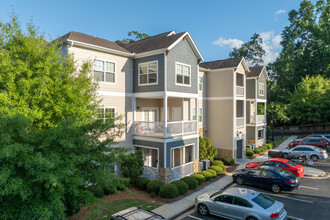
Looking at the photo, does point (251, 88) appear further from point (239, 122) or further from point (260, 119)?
point (239, 122)

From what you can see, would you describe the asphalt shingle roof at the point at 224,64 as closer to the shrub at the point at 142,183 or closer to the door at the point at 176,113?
the door at the point at 176,113

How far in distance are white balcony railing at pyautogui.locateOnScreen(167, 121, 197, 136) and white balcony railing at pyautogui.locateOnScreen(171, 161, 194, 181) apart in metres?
2.55

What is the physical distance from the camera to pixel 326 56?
43094 millimetres

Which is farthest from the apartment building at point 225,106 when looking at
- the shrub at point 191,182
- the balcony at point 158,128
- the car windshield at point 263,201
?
the car windshield at point 263,201

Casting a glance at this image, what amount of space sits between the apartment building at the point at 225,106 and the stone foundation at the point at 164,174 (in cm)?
955

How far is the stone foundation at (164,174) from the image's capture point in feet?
50.7

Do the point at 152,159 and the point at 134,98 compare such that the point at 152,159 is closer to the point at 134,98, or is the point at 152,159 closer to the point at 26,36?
the point at 134,98

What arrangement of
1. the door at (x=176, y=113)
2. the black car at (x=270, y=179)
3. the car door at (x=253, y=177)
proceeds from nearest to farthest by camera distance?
the black car at (x=270, y=179), the car door at (x=253, y=177), the door at (x=176, y=113)

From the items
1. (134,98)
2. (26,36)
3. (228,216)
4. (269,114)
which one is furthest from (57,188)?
(269,114)

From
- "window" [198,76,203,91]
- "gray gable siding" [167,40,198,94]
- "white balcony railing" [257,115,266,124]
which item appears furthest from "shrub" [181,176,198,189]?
"white balcony railing" [257,115,266,124]

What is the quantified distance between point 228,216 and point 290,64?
160 ft

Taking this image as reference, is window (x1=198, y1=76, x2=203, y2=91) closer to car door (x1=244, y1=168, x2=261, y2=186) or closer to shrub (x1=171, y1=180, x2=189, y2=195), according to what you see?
car door (x1=244, y1=168, x2=261, y2=186)

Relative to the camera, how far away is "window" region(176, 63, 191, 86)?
17.1m

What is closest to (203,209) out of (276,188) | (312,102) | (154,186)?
(154,186)
